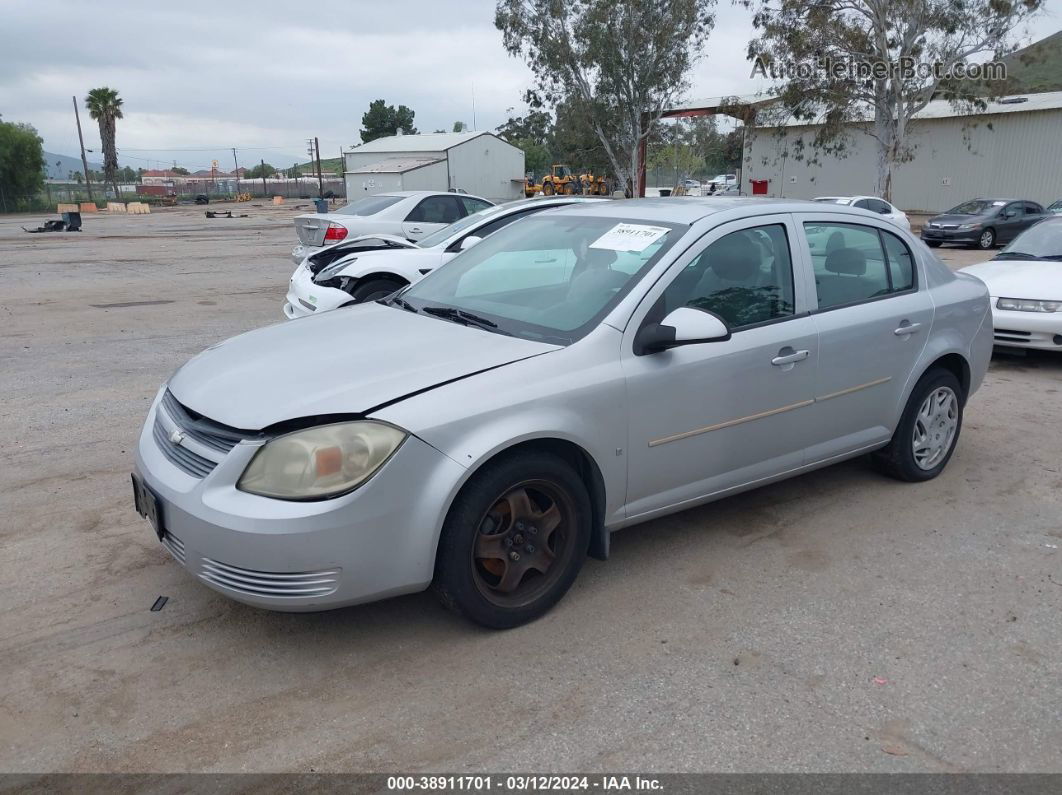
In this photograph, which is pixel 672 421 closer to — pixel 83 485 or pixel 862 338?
pixel 862 338

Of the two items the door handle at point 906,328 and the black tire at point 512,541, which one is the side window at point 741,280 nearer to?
the door handle at point 906,328

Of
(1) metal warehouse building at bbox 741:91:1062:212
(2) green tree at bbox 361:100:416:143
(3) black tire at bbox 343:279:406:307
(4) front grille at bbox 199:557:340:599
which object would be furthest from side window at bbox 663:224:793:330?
(2) green tree at bbox 361:100:416:143

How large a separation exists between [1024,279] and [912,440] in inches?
178

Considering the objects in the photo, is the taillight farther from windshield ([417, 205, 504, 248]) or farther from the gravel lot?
the gravel lot

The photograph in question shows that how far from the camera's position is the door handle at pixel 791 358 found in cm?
409

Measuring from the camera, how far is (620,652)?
332 cm

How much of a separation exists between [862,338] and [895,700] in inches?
80.5

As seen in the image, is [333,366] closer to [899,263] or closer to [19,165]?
[899,263]

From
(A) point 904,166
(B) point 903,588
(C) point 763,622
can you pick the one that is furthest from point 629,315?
(A) point 904,166

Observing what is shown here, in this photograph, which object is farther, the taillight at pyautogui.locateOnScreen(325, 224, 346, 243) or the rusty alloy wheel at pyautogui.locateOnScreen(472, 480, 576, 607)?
the taillight at pyautogui.locateOnScreen(325, 224, 346, 243)

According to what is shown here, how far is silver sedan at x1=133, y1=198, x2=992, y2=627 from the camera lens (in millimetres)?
3035

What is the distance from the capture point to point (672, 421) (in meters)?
3.76

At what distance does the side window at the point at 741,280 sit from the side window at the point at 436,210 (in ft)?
34.4

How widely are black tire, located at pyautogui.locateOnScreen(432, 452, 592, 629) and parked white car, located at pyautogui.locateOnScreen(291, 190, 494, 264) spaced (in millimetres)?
10120
